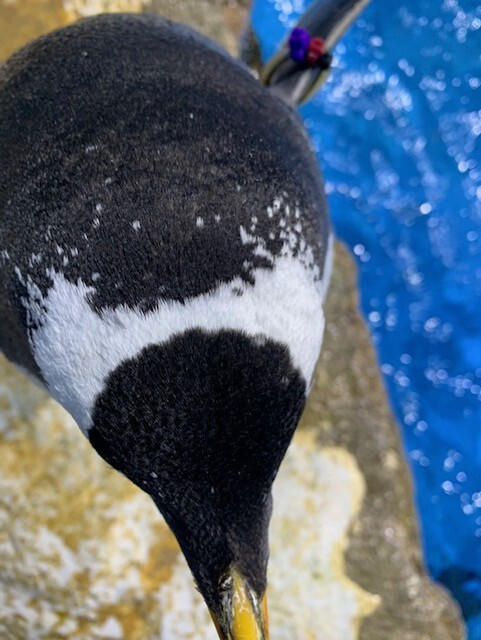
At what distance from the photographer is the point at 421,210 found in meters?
2.45

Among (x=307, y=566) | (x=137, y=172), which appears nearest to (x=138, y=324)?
(x=137, y=172)

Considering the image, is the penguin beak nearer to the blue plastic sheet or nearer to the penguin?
the penguin

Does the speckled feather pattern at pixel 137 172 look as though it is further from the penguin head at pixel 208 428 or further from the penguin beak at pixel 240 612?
the penguin beak at pixel 240 612

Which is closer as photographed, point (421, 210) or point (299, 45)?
point (299, 45)

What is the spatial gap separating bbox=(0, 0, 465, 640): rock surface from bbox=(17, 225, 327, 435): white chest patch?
889 millimetres

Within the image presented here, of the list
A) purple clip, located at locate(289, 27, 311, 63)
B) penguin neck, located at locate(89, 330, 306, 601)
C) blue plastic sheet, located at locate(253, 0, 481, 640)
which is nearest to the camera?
penguin neck, located at locate(89, 330, 306, 601)

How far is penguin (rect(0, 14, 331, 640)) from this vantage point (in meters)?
0.70

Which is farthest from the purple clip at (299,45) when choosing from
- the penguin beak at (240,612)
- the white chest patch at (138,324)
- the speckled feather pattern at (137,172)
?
the penguin beak at (240,612)

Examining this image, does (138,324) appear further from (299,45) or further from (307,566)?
(307,566)

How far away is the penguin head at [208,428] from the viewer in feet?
2.24

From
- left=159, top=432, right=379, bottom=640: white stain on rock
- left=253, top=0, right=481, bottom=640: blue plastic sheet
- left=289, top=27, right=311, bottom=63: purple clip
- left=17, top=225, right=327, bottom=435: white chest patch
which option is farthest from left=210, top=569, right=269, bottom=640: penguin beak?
left=253, top=0, right=481, bottom=640: blue plastic sheet

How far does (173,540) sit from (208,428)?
104cm

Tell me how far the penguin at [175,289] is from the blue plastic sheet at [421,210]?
1.42m

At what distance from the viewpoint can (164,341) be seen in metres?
0.71
